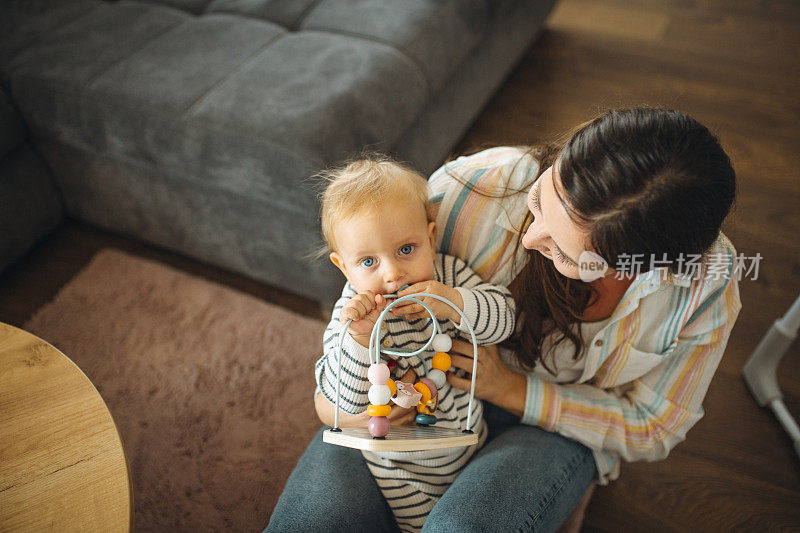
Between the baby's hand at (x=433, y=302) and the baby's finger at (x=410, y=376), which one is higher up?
the baby's hand at (x=433, y=302)

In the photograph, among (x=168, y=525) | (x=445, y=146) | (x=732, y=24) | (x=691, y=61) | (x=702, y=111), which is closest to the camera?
(x=168, y=525)

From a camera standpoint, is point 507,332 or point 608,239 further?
point 507,332

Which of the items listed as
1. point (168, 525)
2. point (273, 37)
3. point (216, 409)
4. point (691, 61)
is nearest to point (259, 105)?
point (273, 37)

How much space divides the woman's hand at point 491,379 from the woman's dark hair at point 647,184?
0.30 m

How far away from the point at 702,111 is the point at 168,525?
225 centimetres

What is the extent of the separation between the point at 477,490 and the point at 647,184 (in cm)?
48

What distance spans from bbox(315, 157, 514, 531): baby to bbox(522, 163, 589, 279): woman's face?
16 cm

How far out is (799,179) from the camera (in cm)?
196

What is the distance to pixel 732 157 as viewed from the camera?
1817 millimetres

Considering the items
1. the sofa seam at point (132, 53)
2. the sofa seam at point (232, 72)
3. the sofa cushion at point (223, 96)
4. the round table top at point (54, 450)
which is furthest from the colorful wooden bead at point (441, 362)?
the sofa seam at point (132, 53)

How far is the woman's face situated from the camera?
0.71 meters

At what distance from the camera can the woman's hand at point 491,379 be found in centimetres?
92

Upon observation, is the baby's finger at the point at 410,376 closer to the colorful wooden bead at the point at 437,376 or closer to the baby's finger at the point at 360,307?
the colorful wooden bead at the point at 437,376

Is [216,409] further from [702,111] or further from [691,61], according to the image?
[691,61]
